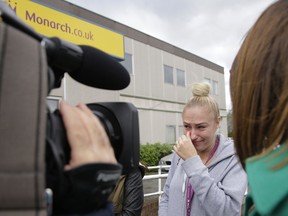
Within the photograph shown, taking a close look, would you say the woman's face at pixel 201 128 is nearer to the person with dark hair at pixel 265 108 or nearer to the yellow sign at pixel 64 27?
the person with dark hair at pixel 265 108

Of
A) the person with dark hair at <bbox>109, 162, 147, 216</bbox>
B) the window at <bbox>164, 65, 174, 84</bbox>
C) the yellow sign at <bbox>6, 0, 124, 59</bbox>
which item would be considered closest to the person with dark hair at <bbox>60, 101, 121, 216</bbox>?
the person with dark hair at <bbox>109, 162, 147, 216</bbox>

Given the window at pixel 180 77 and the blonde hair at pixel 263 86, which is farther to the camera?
the window at pixel 180 77

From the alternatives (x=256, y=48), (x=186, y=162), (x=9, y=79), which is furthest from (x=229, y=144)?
Result: (x=9, y=79)

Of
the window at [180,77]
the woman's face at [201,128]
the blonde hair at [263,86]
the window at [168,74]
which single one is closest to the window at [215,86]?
the window at [180,77]

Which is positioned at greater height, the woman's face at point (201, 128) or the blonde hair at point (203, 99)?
the blonde hair at point (203, 99)

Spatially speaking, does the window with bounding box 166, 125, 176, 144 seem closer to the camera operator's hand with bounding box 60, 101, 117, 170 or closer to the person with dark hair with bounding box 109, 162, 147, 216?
the person with dark hair with bounding box 109, 162, 147, 216

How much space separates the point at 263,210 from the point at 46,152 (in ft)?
1.86

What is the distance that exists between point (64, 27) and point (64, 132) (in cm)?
783

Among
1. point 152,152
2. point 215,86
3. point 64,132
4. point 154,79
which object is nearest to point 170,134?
point 154,79

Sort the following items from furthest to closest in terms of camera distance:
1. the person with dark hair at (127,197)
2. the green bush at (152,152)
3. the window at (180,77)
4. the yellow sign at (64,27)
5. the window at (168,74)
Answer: the window at (180,77) → the window at (168,74) → the green bush at (152,152) → the yellow sign at (64,27) → the person with dark hair at (127,197)

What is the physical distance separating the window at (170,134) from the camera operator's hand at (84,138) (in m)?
18.3

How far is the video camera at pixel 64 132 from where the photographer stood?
824 mm

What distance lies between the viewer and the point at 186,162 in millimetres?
2121

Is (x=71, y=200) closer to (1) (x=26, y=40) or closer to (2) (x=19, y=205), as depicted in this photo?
(2) (x=19, y=205)
